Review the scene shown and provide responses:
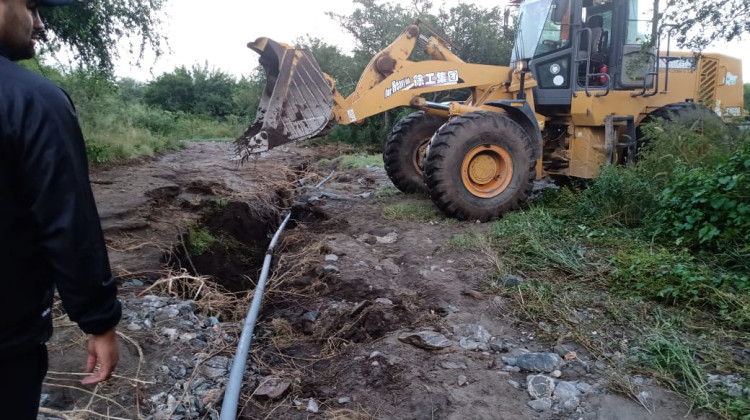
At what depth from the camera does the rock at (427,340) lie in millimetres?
3446

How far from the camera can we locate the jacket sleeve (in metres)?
1.37

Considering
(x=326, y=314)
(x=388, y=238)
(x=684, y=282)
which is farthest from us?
(x=388, y=238)

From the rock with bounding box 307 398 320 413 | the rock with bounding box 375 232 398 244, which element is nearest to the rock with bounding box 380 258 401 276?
the rock with bounding box 375 232 398 244

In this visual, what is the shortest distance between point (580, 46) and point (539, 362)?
5198 mm

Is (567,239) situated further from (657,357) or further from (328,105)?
(328,105)

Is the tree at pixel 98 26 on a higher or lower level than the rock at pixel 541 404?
higher

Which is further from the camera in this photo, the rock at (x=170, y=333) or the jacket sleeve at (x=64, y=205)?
the rock at (x=170, y=333)

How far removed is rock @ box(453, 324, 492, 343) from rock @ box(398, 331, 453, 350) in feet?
0.47

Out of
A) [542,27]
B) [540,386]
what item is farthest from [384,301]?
[542,27]

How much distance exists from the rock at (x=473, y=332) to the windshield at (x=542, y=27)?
4.81 metres

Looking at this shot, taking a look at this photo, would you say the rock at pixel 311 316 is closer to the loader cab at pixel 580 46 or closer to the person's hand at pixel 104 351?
the person's hand at pixel 104 351

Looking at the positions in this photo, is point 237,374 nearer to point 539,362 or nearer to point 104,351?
point 104,351

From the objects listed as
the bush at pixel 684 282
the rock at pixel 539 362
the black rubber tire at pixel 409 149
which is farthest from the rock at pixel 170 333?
the black rubber tire at pixel 409 149

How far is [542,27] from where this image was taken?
7.14 meters
